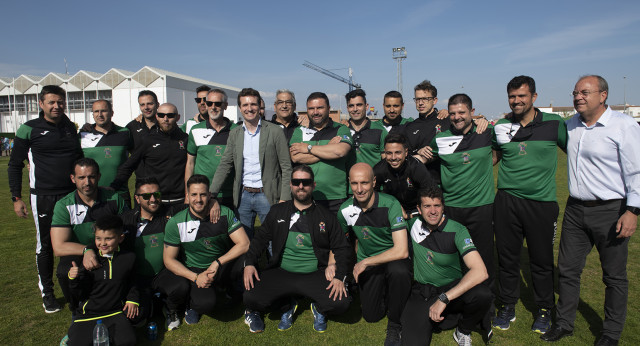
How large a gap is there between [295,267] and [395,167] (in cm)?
166

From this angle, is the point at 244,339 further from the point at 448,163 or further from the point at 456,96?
the point at 456,96

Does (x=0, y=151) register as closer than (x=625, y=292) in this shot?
No

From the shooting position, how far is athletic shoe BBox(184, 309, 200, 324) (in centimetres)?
422

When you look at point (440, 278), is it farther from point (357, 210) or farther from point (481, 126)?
point (481, 126)

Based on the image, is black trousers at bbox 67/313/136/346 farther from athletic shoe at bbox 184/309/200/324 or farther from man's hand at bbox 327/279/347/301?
man's hand at bbox 327/279/347/301

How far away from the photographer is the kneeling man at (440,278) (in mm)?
3574

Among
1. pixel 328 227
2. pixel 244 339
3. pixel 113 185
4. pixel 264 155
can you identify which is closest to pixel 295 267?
pixel 328 227

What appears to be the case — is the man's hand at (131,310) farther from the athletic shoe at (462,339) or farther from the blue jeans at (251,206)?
the athletic shoe at (462,339)

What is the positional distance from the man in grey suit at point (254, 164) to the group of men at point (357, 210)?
2cm

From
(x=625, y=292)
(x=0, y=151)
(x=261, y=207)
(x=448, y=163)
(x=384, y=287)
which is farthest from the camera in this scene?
(x=0, y=151)

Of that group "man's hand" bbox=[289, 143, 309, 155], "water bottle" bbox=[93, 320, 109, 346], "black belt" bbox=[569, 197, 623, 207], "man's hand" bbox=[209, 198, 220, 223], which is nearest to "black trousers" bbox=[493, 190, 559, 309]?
"black belt" bbox=[569, 197, 623, 207]

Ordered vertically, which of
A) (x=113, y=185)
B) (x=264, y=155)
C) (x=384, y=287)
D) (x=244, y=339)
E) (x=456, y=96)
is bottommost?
(x=244, y=339)

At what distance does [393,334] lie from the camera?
378cm

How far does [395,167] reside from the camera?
4.46 metres
